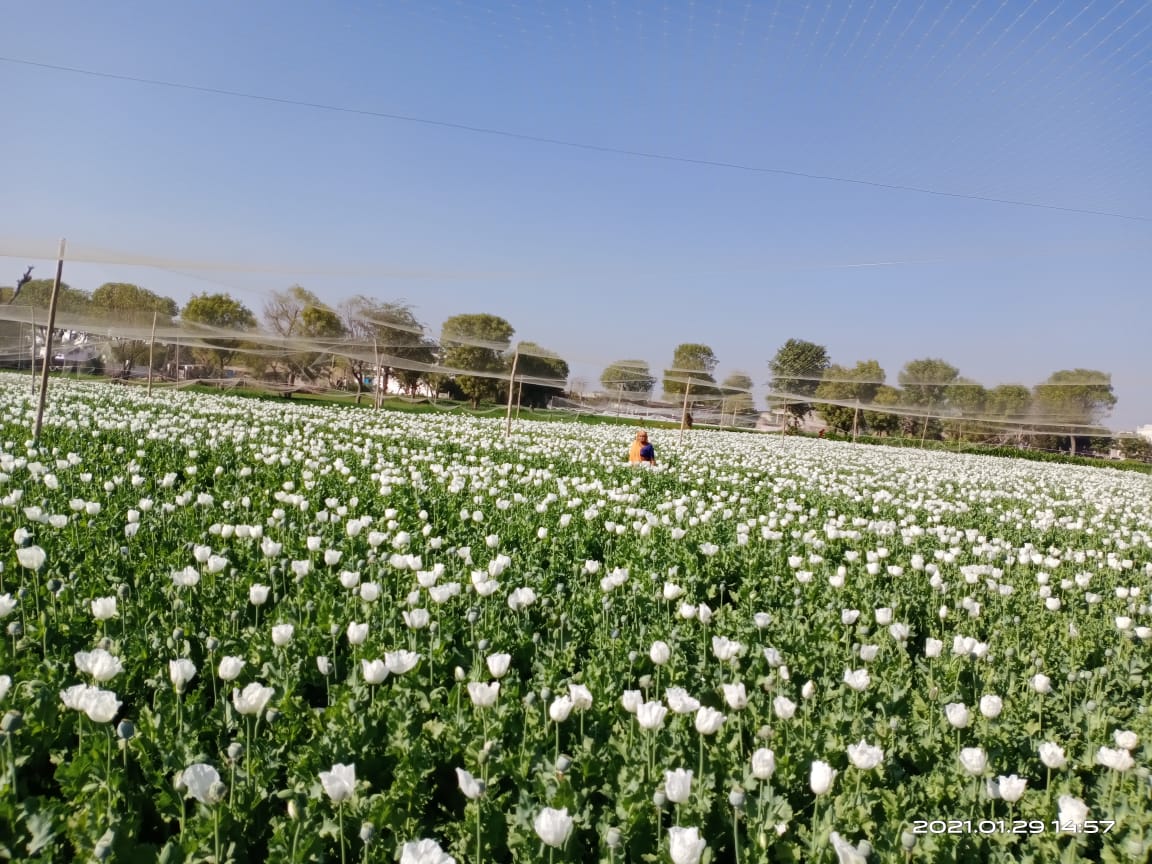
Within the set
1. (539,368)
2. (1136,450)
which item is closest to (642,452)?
(539,368)

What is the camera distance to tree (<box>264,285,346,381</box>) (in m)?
28.0

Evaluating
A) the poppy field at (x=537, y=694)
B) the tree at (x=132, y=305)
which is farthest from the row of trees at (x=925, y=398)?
the tree at (x=132, y=305)

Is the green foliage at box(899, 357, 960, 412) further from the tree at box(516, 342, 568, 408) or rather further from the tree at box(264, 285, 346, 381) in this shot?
the tree at box(264, 285, 346, 381)

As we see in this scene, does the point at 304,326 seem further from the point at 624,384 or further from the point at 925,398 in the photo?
Answer: the point at 925,398

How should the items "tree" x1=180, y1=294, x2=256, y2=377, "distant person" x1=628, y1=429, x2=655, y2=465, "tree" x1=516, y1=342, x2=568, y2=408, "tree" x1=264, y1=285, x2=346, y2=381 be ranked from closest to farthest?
1. "distant person" x1=628, y1=429, x2=655, y2=465
2. "tree" x1=516, y1=342, x2=568, y2=408
3. "tree" x1=264, y1=285, x2=346, y2=381
4. "tree" x1=180, y1=294, x2=256, y2=377

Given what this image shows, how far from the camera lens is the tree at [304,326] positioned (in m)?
28.0

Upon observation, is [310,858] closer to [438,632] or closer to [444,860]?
[444,860]

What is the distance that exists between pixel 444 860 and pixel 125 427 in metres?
12.5

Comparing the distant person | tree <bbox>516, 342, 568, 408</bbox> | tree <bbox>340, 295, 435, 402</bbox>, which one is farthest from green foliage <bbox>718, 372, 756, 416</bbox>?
the distant person

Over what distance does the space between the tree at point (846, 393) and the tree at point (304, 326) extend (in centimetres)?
2063

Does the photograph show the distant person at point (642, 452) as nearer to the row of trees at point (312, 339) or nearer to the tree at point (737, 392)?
the row of trees at point (312, 339)

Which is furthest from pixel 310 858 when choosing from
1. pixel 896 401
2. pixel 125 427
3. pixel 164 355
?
pixel 164 355

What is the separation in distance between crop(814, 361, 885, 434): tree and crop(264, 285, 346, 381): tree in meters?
20.6

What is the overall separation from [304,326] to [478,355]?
10.5 m
